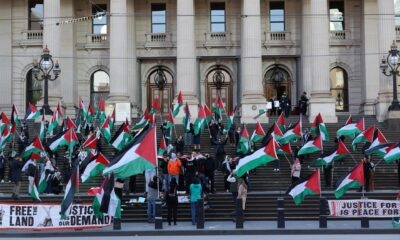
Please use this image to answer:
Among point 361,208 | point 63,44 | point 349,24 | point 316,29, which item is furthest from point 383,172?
point 63,44

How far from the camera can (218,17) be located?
4641 cm

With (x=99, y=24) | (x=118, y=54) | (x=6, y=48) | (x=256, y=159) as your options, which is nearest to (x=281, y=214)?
(x=256, y=159)

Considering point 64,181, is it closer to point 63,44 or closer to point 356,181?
point 356,181

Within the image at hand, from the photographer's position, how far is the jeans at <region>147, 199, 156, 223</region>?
911 inches

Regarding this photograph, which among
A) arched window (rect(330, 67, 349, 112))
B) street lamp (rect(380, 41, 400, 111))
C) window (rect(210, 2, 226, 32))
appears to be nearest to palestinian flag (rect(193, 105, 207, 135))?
street lamp (rect(380, 41, 400, 111))

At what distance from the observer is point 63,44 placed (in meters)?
44.6

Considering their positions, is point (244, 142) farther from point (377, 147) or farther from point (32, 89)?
point (32, 89)

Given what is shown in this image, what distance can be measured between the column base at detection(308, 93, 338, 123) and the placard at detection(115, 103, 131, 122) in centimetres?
1095

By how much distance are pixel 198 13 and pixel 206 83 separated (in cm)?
485

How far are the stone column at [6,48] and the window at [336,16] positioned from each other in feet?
72.4

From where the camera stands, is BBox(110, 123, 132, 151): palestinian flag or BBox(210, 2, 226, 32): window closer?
BBox(110, 123, 132, 151): palestinian flag

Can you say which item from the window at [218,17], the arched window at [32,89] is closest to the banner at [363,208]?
the window at [218,17]

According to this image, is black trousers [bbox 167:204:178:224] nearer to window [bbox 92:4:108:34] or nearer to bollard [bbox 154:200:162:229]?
bollard [bbox 154:200:162:229]

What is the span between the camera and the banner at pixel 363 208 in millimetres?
22062
